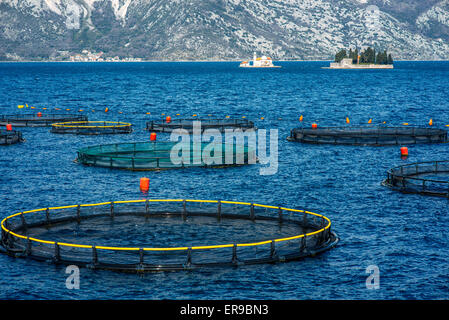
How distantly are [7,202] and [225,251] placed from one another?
3211cm

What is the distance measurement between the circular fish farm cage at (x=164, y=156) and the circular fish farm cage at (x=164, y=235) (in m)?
22.0

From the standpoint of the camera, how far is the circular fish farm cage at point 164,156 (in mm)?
94750

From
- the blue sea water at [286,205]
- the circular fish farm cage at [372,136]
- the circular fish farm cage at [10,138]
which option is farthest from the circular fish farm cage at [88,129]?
the circular fish farm cage at [372,136]

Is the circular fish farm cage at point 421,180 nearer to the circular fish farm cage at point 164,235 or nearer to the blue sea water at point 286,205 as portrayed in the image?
the blue sea water at point 286,205

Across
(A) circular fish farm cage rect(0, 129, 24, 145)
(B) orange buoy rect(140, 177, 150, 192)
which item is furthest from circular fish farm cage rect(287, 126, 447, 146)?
(A) circular fish farm cage rect(0, 129, 24, 145)

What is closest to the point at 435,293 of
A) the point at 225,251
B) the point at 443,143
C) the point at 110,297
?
the point at 225,251

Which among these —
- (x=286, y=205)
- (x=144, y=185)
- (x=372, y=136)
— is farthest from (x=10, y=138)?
(x=372, y=136)

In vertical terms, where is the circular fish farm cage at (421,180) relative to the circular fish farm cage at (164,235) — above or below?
above

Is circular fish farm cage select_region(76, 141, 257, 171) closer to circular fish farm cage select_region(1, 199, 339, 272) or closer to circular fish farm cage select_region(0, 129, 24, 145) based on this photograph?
circular fish farm cage select_region(1, 199, 339, 272)

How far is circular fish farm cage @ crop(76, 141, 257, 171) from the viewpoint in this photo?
94.8 meters

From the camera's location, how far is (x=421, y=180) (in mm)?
83188

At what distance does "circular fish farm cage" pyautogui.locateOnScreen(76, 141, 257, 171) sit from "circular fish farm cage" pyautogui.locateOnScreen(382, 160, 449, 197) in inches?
888
